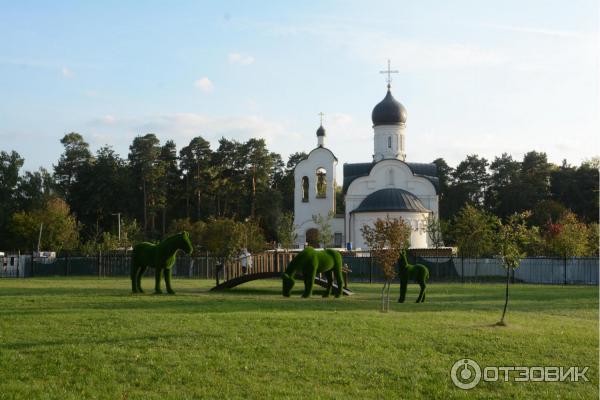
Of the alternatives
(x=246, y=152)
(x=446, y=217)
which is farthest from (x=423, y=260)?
(x=446, y=217)

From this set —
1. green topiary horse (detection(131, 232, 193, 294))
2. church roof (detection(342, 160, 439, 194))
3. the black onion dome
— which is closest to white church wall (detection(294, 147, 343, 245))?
church roof (detection(342, 160, 439, 194))

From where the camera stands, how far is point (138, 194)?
238 feet

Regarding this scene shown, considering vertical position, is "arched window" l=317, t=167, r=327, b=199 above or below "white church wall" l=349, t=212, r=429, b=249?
above

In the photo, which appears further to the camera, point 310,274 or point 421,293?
point 310,274

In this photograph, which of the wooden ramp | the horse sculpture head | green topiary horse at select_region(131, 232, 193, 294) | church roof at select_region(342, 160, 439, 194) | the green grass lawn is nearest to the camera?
the green grass lawn

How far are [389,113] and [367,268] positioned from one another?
27520 millimetres

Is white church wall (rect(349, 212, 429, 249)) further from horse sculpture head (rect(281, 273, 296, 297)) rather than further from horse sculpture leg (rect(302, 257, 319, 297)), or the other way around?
horse sculpture head (rect(281, 273, 296, 297))

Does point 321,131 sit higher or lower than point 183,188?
higher

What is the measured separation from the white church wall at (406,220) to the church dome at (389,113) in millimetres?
11658

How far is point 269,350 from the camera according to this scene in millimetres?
12195

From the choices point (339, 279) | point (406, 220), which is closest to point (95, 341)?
point (339, 279)

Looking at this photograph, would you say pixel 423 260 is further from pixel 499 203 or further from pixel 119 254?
pixel 499 203

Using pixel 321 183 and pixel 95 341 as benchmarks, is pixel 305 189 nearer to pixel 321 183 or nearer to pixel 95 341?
pixel 321 183

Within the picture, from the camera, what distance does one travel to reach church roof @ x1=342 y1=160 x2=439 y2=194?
210 feet
